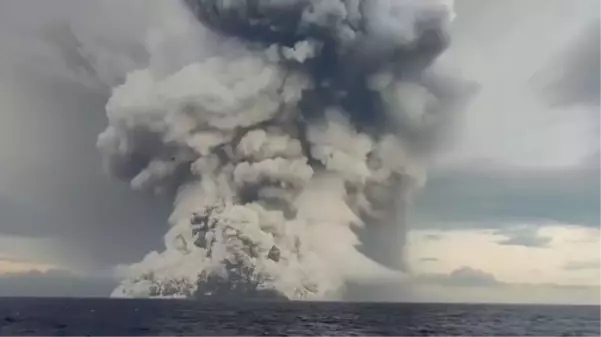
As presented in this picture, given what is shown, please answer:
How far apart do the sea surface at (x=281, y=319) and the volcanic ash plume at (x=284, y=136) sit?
1.37 m

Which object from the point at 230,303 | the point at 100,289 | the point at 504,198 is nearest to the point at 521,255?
the point at 504,198

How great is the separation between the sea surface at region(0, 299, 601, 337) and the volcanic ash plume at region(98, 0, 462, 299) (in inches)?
54.1

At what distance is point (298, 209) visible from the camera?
21.4 meters

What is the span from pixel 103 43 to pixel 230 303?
10.8 m

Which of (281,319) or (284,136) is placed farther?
(281,319)

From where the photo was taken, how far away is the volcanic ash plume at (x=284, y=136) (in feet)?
68.9

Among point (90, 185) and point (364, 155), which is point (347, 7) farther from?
point (90, 185)

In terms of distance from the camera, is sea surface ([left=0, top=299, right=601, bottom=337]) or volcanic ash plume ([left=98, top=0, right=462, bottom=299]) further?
sea surface ([left=0, top=299, right=601, bottom=337])

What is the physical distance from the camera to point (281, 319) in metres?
24.5

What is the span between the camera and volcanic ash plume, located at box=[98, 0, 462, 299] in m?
21.0

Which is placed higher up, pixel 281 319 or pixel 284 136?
pixel 284 136

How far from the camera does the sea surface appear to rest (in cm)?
2162

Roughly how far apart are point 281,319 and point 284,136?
6839mm

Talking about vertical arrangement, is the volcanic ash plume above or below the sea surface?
above
